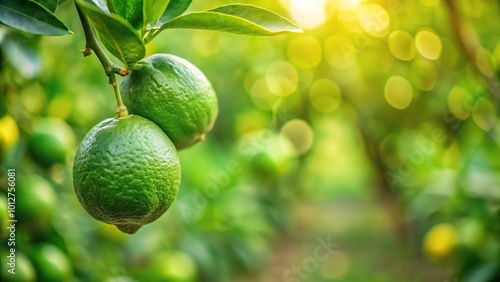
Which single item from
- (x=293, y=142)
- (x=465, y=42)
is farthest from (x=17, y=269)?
(x=293, y=142)

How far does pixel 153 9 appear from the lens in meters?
0.60

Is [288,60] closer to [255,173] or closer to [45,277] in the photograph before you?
[255,173]

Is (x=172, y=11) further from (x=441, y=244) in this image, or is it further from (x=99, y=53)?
(x=441, y=244)

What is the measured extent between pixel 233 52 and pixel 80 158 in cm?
384

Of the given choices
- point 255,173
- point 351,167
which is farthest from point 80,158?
point 351,167

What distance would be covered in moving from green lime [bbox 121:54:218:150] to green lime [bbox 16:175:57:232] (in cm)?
63

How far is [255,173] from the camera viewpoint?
2824 millimetres

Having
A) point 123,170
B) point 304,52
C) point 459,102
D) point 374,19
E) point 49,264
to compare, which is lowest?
point 304,52

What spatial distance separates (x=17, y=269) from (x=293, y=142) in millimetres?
4005

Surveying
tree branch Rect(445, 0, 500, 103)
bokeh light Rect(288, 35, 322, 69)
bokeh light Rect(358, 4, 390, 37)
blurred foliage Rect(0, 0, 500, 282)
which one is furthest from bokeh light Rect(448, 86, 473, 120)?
tree branch Rect(445, 0, 500, 103)

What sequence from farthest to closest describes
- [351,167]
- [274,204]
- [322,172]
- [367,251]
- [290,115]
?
[351,167] < [322,172] < [290,115] < [274,204] < [367,251]

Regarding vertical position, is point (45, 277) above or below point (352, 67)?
above

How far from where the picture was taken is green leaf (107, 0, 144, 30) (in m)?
0.60

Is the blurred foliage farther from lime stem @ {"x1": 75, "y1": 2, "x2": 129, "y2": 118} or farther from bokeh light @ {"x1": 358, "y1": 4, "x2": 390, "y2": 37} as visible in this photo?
lime stem @ {"x1": 75, "y1": 2, "x2": 129, "y2": 118}
